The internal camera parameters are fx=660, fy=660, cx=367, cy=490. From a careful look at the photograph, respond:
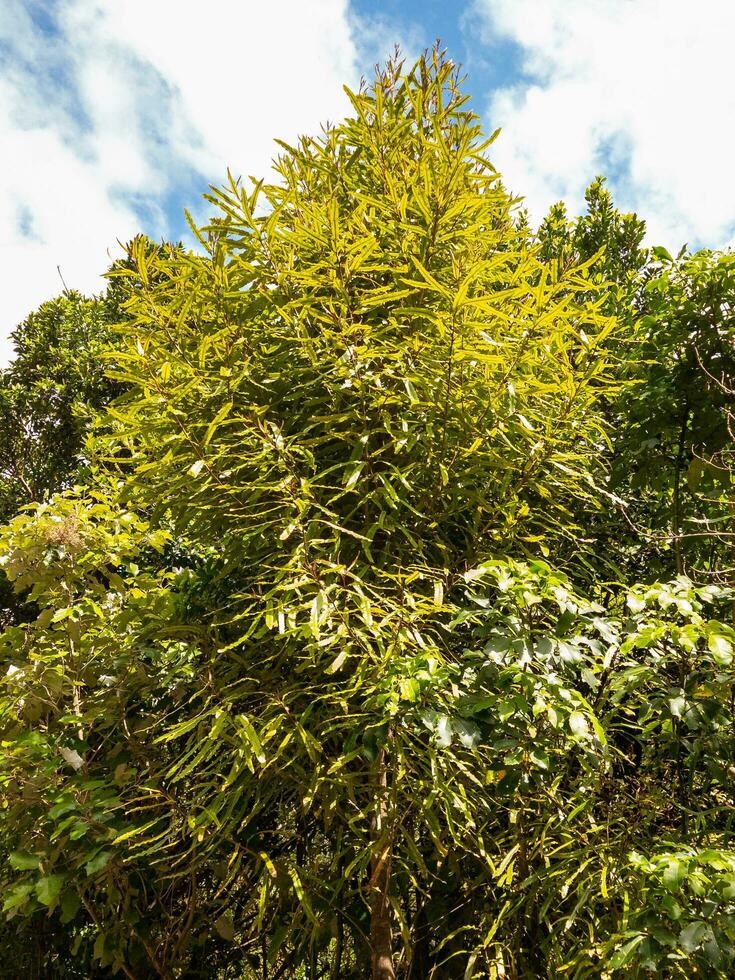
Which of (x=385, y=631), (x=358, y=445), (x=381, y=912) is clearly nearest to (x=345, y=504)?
(x=358, y=445)

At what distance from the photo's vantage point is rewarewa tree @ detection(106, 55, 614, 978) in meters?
1.62

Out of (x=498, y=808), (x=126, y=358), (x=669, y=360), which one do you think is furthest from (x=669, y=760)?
(x=126, y=358)

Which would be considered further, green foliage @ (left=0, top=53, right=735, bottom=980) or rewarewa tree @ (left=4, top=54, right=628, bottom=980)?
rewarewa tree @ (left=4, top=54, right=628, bottom=980)

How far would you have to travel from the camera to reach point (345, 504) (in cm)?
195

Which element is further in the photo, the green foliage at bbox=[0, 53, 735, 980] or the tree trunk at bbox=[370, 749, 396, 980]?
the tree trunk at bbox=[370, 749, 396, 980]

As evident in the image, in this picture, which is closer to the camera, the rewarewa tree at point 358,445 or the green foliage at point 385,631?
the green foliage at point 385,631

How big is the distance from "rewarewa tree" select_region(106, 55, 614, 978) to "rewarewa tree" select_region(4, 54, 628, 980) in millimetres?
11

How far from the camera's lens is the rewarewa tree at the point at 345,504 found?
1615 millimetres

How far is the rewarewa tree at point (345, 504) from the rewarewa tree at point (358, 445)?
11mm

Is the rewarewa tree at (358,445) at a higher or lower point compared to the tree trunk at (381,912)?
higher

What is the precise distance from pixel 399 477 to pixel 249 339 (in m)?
0.64

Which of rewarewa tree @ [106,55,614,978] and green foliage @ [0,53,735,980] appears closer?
green foliage @ [0,53,735,980]

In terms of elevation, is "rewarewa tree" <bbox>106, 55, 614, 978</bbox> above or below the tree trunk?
above

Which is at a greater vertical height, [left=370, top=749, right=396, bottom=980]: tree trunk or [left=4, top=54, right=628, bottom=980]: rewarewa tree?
[left=4, top=54, right=628, bottom=980]: rewarewa tree
